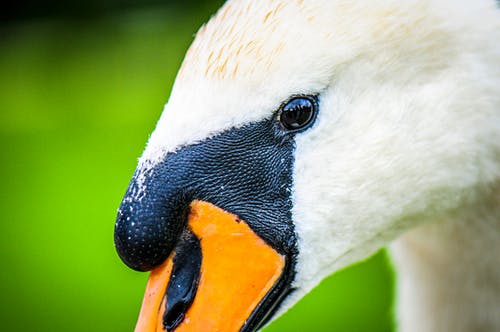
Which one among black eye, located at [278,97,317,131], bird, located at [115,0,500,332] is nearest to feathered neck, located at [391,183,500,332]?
bird, located at [115,0,500,332]

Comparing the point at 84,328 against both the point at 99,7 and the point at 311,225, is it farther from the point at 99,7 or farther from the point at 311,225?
the point at 99,7

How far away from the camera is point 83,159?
16.3ft

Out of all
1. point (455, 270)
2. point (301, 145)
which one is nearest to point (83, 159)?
point (455, 270)

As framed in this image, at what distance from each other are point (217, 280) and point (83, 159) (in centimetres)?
358

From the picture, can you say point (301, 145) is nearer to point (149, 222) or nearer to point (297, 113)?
point (297, 113)

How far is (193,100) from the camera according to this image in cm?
151

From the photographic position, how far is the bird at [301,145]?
1.51m

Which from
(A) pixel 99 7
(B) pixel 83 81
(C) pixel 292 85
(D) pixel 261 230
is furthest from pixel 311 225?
(A) pixel 99 7

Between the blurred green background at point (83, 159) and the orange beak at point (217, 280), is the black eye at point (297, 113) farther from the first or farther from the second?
the blurred green background at point (83, 159)

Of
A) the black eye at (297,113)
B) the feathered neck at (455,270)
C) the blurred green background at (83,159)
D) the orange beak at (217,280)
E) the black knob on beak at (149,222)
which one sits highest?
the black eye at (297,113)

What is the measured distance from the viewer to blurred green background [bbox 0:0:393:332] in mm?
3947

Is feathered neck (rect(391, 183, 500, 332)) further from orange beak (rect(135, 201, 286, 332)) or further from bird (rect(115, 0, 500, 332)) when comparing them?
orange beak (rect(135, 201, 286, 332))

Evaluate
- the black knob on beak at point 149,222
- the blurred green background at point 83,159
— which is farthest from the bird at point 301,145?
the blurred green background at point 83,159

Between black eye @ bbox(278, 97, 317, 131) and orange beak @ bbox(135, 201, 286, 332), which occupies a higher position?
black eye @ bbox(278, 97, 317, 131)
